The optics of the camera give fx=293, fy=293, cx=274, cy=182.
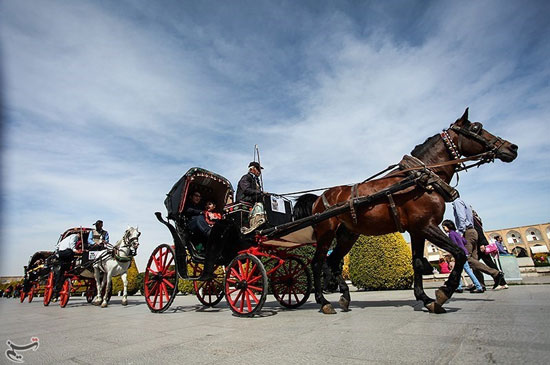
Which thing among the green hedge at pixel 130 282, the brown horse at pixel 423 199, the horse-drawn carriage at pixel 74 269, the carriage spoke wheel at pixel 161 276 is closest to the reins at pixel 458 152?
the brown horse at pixel 423 199

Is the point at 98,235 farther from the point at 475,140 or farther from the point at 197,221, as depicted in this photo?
the point at 475,140

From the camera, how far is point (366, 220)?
4.59 meters

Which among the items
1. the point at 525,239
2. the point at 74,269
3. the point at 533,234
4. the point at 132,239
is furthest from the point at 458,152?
the point at 533,234

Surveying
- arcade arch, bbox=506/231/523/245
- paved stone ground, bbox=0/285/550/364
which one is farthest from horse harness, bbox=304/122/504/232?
arcade arch, bbox=506/231/523/245

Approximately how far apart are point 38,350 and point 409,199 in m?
4.85

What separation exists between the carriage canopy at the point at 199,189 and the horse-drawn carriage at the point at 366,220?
0.03 meters

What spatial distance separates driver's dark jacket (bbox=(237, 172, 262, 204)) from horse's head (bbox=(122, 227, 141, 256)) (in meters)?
4.92

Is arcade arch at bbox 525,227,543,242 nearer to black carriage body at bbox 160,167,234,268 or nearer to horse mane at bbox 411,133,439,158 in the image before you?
horse mane at bbox 411,133,439,158

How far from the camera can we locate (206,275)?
5.29 m

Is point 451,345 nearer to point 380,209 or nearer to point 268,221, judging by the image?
point 380,209

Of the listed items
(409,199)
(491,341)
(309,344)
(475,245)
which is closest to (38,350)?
(309,344)

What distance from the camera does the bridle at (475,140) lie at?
4.24 m

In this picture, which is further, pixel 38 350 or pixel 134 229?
pixel 134 229

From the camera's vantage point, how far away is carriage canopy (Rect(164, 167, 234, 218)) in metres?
5.74
